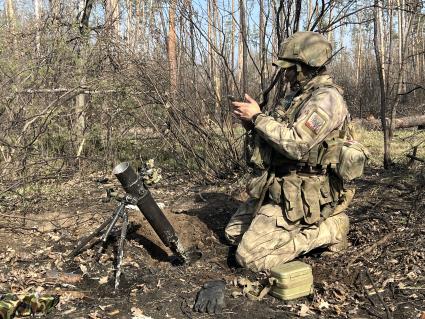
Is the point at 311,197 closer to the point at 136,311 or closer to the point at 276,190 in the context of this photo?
the point at 276,190

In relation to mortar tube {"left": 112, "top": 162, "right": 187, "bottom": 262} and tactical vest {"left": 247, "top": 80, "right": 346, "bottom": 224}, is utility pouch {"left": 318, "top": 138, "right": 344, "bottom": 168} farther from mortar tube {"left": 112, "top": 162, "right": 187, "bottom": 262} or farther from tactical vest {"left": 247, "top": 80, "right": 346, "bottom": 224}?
mortar tube {"left": 112, "top": 162, "right": 187, "bottom": 262}

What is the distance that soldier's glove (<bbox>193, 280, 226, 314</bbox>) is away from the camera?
3035 mm

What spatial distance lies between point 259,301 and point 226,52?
3.92 m

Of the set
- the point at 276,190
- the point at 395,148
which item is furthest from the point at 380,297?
the point at 395,148

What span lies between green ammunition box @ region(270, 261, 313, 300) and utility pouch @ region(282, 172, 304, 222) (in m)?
0.56

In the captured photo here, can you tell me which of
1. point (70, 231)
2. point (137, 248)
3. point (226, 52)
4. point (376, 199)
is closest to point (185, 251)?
point (137, 248)

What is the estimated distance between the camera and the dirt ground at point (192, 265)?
10.0ft

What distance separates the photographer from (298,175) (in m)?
3.79

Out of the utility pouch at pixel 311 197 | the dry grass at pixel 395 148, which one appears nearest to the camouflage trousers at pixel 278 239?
the utility pouch at pixel 311 197

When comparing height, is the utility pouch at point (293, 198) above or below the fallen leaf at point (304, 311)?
above

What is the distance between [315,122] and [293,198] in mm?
623

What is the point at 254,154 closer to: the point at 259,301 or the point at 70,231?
the point at 259,301

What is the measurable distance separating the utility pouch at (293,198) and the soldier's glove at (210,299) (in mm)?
843

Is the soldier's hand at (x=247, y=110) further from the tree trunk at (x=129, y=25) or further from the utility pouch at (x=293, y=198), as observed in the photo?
the tree trunk at (x=129, y=25)
